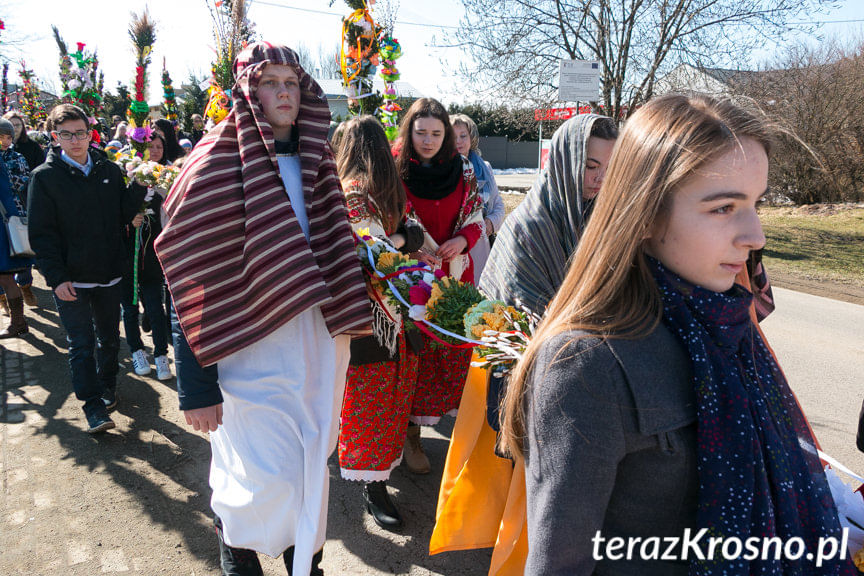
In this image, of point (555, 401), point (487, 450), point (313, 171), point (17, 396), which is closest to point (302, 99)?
point (313, 171)

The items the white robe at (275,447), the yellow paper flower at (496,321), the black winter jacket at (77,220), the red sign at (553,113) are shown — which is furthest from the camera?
the red sign at (553,113)

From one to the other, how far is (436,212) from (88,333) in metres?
2.49

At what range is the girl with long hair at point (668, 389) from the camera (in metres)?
1.14

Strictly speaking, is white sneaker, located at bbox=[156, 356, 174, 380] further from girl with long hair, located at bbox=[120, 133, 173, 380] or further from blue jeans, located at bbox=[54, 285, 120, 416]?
blue jeans, located at bbox=[54, 285, 120, 416]

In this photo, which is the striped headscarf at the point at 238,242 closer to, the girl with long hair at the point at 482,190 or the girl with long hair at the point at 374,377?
the girl with long hair at the point at 374,377

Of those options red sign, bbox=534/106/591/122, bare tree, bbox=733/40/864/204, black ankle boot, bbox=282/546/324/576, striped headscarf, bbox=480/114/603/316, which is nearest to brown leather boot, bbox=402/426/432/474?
black ankle boot, bbox=282/546/324/576

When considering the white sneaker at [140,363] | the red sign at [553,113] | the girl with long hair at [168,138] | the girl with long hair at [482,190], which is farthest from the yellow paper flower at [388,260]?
the red sign at [553,113]

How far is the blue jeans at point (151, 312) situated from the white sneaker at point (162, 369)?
0.19ft

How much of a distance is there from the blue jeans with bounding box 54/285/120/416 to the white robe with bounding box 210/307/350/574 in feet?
7.42

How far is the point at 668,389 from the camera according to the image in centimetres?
116

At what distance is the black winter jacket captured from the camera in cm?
375

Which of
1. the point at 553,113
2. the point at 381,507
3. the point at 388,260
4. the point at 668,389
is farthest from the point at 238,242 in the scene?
the point at 553,113

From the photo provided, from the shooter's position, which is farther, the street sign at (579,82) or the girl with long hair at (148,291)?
the street sign at (579,82)

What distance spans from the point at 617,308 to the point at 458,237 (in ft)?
9.08
